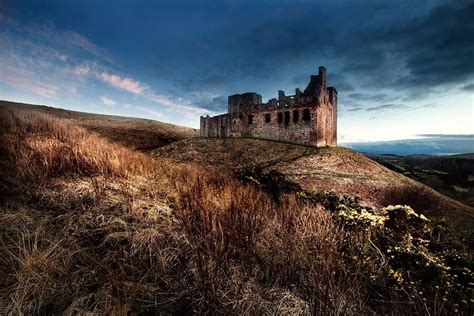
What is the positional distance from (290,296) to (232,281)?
56 cm

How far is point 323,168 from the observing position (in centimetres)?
2458

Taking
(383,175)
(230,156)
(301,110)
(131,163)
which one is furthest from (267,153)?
(131,163)

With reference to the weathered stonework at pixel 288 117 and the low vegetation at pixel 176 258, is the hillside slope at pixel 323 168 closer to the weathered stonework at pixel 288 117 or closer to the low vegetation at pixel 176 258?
the weathered stonework at pixel 288 117

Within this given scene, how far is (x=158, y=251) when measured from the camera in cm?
280

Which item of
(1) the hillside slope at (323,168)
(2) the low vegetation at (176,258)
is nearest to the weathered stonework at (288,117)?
(1) the hillside slope at (323,168)

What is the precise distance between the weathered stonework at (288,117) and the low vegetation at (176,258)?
93.5ft

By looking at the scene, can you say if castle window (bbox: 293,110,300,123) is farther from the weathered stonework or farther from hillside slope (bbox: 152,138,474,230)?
hillside slope (bbox: 152,138,474,230)

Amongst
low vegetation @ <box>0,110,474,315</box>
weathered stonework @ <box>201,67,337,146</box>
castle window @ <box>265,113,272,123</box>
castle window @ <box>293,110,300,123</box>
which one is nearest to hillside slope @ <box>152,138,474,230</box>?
weathered stonework @ <box>201,67,337,146</box>

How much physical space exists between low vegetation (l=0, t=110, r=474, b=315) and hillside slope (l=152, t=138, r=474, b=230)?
1209 cm

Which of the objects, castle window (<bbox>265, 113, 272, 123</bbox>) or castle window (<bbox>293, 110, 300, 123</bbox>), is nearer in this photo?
castle window (<bbox>293, 110, 300, 123</bbox>)

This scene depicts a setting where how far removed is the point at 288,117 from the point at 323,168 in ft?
37.5

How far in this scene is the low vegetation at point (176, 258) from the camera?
2.21 m

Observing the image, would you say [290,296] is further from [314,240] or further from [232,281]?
[314,240]

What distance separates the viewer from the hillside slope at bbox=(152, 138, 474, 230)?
1995 cm
